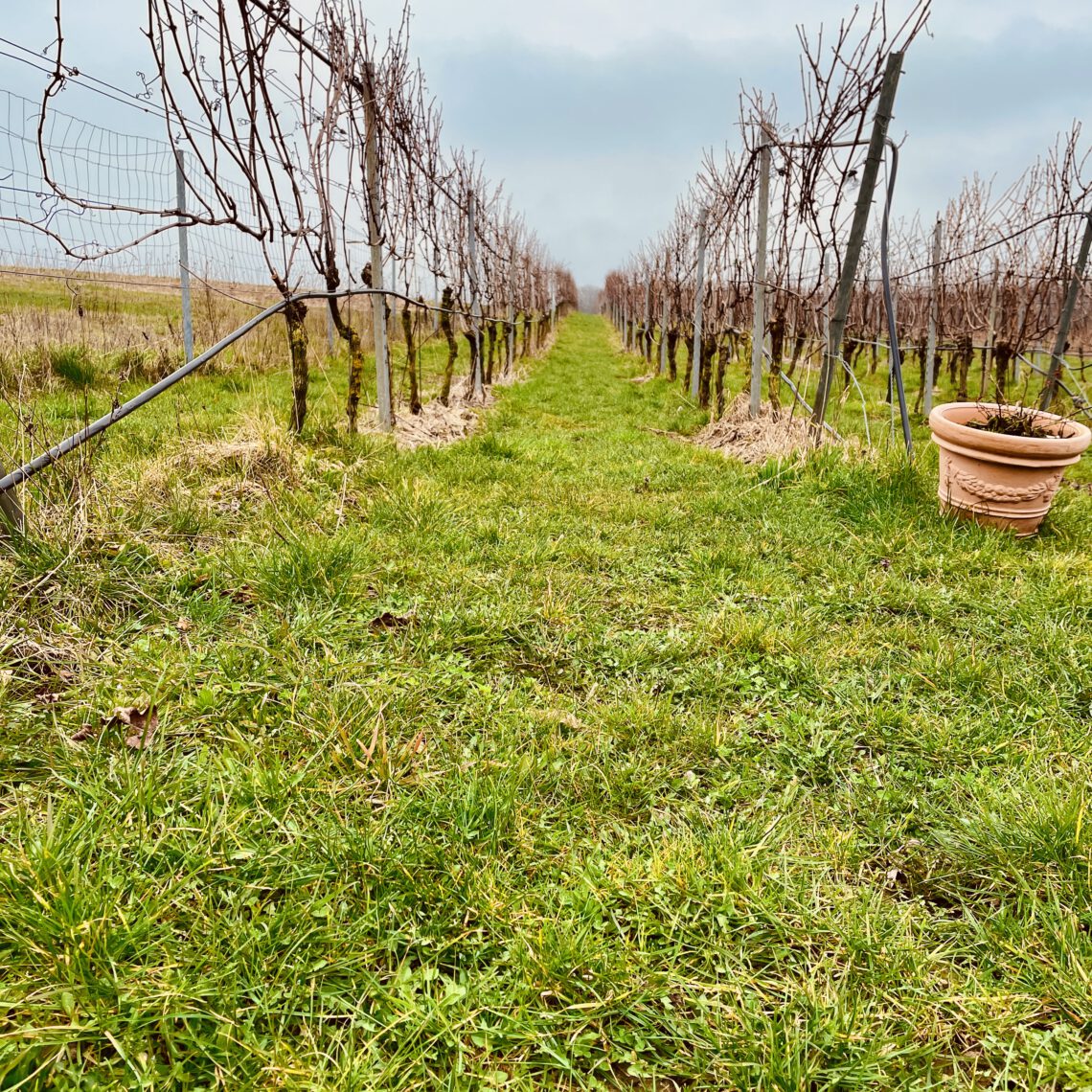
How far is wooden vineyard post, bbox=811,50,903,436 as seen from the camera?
441cm

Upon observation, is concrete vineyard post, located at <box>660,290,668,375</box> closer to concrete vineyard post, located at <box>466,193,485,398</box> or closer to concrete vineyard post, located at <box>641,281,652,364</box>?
concrete vineyard post, located at <box>641,281,652,364</box>

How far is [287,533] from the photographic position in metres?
2.97

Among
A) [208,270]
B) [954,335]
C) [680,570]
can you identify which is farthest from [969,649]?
[954,335]

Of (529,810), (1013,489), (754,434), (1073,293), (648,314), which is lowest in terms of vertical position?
(529,810)

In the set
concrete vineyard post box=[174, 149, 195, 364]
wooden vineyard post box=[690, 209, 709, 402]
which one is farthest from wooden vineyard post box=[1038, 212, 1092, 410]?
concrete vineyard post box=[174, 149, 195, 364]

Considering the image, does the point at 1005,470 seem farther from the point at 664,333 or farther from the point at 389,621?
the point at 664,333

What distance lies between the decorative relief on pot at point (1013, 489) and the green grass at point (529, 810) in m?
0.34

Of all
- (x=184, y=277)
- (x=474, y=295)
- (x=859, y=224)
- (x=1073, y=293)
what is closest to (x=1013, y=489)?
(x=859, y=224)

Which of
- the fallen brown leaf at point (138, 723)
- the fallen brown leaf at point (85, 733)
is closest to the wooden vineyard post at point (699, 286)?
the fallen brown leaf at point (138, 723)

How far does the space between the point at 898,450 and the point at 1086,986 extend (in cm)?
375

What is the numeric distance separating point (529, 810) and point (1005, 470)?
3263 mm

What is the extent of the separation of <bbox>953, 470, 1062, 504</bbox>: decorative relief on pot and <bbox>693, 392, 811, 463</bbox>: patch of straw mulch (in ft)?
5.29

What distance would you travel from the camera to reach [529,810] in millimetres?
1628

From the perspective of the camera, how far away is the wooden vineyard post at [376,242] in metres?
5.27
